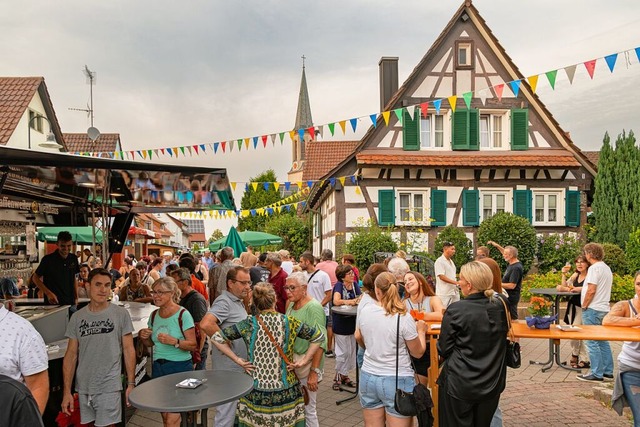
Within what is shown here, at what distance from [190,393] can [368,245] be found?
14.2 metres

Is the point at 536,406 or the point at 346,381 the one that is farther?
the point at 346,381

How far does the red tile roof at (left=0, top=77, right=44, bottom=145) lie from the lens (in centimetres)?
1745

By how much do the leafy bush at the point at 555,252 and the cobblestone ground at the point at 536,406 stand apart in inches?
472

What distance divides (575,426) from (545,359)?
3487mm

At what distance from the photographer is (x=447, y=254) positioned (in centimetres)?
954

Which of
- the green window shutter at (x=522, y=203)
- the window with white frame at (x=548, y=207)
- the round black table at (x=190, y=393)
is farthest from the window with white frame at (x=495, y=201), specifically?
the round black table at (x=190, y=393)

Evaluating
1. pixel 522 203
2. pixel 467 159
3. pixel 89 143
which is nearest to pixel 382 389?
pixel 467 159

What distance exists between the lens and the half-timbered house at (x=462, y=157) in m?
19.6

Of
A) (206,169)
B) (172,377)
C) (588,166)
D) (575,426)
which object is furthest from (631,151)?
(172,377)

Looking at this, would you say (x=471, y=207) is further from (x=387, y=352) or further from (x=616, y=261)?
(x=387, y=352)

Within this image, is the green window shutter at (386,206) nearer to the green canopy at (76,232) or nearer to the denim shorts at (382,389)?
the green canopy at (76,232)

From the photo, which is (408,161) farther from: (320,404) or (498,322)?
(498,322)

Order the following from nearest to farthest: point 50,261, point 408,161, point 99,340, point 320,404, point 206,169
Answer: point 99,340 < point 206,169 < point 320,404 < point 50,261 < point 408,161

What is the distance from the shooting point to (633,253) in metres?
16.0
